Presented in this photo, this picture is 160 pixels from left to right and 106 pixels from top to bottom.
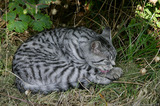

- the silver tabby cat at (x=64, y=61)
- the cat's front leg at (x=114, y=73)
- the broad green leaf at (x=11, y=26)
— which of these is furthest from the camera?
the broad green leaf at (x=11, y=26)

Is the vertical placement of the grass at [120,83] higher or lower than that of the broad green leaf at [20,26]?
lower

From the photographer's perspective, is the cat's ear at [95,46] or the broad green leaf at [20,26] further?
the broad green leaf at [20,26]

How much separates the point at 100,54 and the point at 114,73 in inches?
16.6

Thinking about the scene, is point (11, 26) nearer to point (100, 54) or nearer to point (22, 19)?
point (22, 19)

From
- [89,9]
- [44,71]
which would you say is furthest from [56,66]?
[89,9]

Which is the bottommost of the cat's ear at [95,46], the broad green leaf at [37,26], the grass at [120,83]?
the grass at [120,83]

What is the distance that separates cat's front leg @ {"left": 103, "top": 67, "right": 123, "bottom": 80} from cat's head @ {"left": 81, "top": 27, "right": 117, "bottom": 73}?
2.9 inches

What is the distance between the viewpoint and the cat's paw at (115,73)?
2889mm

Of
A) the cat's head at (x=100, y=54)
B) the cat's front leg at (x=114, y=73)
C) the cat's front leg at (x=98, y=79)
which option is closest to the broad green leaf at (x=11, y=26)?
the cat's head at (x=100, y=54)

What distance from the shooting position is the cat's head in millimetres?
2770

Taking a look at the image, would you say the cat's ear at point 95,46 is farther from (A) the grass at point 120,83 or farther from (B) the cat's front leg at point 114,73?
(A) the grass at point 120,83

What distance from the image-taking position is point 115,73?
2.96m

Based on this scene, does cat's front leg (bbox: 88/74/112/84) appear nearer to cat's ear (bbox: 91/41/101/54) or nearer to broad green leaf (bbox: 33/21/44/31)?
cat's ear (bbox: 91/41/101/54)

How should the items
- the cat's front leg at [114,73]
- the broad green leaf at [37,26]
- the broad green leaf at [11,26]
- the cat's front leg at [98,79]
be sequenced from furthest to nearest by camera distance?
1. the broad green leaf at [37,26]
2. the broad green leaf at [11,26]
3. the cat's front leg at [114,73]
4. the cat's front leg at [98,79]
